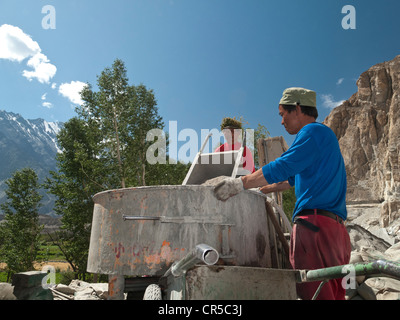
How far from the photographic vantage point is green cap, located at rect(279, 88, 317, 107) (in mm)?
2994

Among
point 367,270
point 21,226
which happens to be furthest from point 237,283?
→ point 21,226

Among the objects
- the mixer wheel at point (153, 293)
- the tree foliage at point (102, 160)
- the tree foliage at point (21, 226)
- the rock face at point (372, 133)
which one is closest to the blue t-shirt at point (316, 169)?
the mixer wheel at point (153, 293)

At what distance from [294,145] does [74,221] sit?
882 inches

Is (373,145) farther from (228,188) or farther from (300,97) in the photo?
(228,188)

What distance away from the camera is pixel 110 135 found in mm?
22891

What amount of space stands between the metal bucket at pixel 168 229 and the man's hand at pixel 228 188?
3.6 inches

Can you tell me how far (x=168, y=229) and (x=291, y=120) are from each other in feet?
5.46

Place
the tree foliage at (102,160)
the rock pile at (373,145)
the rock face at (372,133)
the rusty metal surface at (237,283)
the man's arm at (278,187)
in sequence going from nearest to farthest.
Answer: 1. the rusty metal surface at (237,283)
2. the man's arm at (278,187)
3. the tree foliage at (102,160)
4. the rock pile at (373,145)
5. the rock face at (372,133)

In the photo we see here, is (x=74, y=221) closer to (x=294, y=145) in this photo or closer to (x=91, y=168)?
(x=91, y=168)

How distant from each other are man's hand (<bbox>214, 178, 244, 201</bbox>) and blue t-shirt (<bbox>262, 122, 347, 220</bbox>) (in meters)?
0.40

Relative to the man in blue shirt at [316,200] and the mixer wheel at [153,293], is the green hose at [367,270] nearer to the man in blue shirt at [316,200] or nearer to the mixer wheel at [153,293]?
the man in blue shirt at [316,200]

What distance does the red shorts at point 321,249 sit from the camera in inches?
98.1

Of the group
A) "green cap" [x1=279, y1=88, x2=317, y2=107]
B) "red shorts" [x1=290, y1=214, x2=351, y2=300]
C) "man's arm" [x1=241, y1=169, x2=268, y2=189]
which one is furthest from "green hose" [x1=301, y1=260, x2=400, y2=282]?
"green cap" [x1=279, y1=88, x2=317, y2=107]

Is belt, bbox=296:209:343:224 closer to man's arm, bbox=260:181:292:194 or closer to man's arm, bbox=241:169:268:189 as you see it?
man's arm, bbox=241:169:268:189
